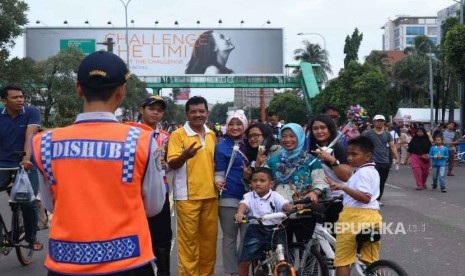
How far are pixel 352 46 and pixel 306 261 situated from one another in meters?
61.7

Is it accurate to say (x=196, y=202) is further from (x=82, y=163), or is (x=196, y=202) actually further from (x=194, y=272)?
(x=82, y=163)

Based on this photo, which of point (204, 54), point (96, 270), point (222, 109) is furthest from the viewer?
point (222, 109)

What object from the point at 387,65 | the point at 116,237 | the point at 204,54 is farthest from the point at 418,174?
the point at 387,65

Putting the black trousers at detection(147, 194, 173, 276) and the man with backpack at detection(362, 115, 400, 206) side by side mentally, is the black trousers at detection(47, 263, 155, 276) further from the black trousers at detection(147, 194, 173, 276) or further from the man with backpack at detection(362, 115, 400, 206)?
the man with backpack at detection(362, 115, 400, 206)

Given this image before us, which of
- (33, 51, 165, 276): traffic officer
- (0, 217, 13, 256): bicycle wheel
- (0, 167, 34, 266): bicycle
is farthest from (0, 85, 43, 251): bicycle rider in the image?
(33, 51, 165, 276): traffic officer

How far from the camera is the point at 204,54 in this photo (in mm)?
58281

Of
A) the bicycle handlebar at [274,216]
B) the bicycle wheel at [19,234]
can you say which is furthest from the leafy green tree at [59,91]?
the bicycle handlebar at [274,216]

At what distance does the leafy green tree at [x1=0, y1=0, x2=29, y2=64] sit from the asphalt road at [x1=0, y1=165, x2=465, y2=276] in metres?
8.72

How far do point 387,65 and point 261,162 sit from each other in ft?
220

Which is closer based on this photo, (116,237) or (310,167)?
(116,237)

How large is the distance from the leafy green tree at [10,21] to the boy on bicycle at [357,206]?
17406mm

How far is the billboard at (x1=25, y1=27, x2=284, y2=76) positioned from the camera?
5819cm

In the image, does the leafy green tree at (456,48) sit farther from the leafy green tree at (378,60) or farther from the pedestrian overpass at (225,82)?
the leafy green tree at (378,60)

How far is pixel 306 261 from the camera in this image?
5.48 meters
